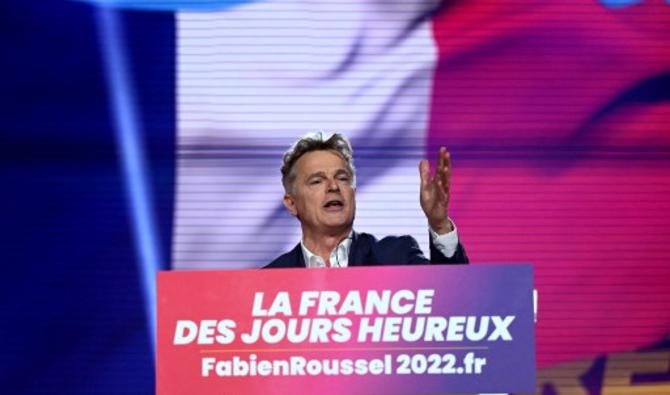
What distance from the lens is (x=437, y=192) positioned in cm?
223

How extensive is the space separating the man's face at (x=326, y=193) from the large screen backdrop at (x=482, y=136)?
1777 mm

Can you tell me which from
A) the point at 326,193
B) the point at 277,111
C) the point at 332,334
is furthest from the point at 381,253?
the point at 277,111

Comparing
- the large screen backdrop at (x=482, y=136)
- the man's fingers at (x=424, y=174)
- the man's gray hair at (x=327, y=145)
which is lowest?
the man's fingers at (x=424, y=174)

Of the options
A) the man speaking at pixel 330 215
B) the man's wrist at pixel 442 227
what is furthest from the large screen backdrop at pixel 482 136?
the man's wrist at pixel 442 227

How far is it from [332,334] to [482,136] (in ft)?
8.15

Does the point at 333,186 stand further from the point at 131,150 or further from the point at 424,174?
the point at 131,150

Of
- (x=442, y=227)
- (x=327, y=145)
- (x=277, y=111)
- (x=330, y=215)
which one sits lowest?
(x=442, y=227)

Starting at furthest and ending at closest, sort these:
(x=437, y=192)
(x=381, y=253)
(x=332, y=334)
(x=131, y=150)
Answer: (x=131, y=150) < (x=381, y=253) < (x=437, y=192) < (x=332, y=334)

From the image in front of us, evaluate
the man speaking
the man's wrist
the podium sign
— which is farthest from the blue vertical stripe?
the podium sign

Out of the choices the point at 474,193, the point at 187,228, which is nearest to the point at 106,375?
the point at 187,228

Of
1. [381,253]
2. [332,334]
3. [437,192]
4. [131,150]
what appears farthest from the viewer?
[131,150]

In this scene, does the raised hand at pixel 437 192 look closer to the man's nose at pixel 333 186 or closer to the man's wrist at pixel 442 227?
the man's wrist at pixel 442 227

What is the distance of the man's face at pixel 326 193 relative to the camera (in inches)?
98.0

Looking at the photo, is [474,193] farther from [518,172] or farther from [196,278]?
[196,278]
